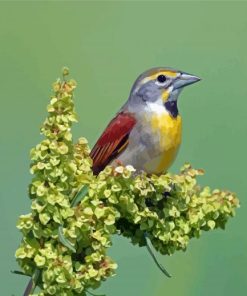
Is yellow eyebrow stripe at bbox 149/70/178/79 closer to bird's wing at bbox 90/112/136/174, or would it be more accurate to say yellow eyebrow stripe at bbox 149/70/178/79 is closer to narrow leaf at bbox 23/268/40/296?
bird's wing at bbox 90/112/136/174

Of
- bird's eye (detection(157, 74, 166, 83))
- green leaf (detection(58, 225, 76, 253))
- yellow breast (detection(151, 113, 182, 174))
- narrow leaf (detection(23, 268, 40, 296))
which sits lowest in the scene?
narrow leaf (detection(23, 268, 40, 296))

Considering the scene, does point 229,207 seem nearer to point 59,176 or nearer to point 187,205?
point 187,205

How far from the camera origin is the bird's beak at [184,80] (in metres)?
1.64

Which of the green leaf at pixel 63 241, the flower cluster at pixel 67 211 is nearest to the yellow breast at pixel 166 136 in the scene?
the flower cluster at pixel 67 211

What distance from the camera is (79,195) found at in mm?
1363

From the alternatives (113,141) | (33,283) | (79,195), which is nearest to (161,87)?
(113,141)

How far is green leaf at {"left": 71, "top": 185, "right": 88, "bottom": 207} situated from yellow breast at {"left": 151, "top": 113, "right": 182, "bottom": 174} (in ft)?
1.12

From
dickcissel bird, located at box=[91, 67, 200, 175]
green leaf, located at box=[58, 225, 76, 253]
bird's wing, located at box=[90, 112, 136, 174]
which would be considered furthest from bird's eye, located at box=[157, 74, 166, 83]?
green leaf, located at box=[58, 225, 76, 253]

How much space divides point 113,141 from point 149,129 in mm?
82

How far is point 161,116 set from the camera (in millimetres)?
1700

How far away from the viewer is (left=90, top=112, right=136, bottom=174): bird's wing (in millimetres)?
1705

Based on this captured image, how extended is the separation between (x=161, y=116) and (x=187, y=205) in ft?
0.77

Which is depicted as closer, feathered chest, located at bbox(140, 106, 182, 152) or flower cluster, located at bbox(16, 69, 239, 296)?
flower cluster, located at bbox(16, 69, 239, 296)

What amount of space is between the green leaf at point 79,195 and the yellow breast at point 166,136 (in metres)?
0.34
